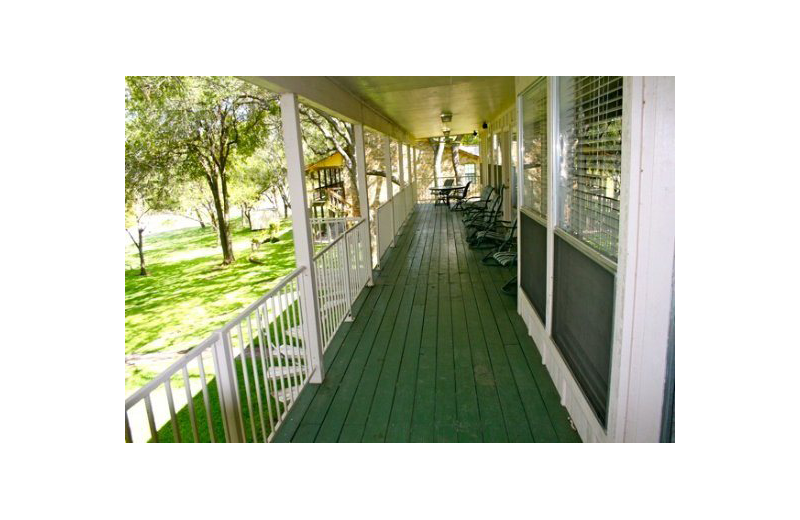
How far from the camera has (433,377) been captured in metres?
3.13

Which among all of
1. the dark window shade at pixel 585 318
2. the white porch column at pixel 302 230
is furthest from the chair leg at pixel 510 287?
the white porch column at pixel 302 230

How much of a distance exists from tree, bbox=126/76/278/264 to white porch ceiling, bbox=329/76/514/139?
5262 mm

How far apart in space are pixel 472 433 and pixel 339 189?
14.8 meters

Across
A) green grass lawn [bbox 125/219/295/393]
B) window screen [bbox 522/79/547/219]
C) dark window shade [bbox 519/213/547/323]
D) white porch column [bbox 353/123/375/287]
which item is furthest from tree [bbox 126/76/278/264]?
dark window shade [bbox 519/213/547/323]

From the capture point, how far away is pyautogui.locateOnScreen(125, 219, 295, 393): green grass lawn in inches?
457

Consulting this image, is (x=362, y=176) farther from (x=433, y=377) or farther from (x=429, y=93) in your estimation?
(x=433, y=377)

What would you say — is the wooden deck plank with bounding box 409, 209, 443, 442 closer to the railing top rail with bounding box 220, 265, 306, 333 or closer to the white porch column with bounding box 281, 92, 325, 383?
the white porch column with bounding box 281, 92, 325, 383

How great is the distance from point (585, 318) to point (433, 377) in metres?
1.21

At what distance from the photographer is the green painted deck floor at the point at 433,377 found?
8.35 ft

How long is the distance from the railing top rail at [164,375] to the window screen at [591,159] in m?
1.68

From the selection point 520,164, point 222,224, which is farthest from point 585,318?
point 222,224

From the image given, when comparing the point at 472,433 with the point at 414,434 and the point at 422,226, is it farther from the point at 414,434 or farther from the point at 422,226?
the point at 422,226

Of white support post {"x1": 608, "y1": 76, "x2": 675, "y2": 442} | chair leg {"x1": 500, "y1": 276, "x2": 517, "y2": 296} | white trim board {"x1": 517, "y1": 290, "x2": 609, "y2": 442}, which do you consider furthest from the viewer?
chair leg {"x1": 500, "y1": 276, "x2": 517, "y2": 296}
